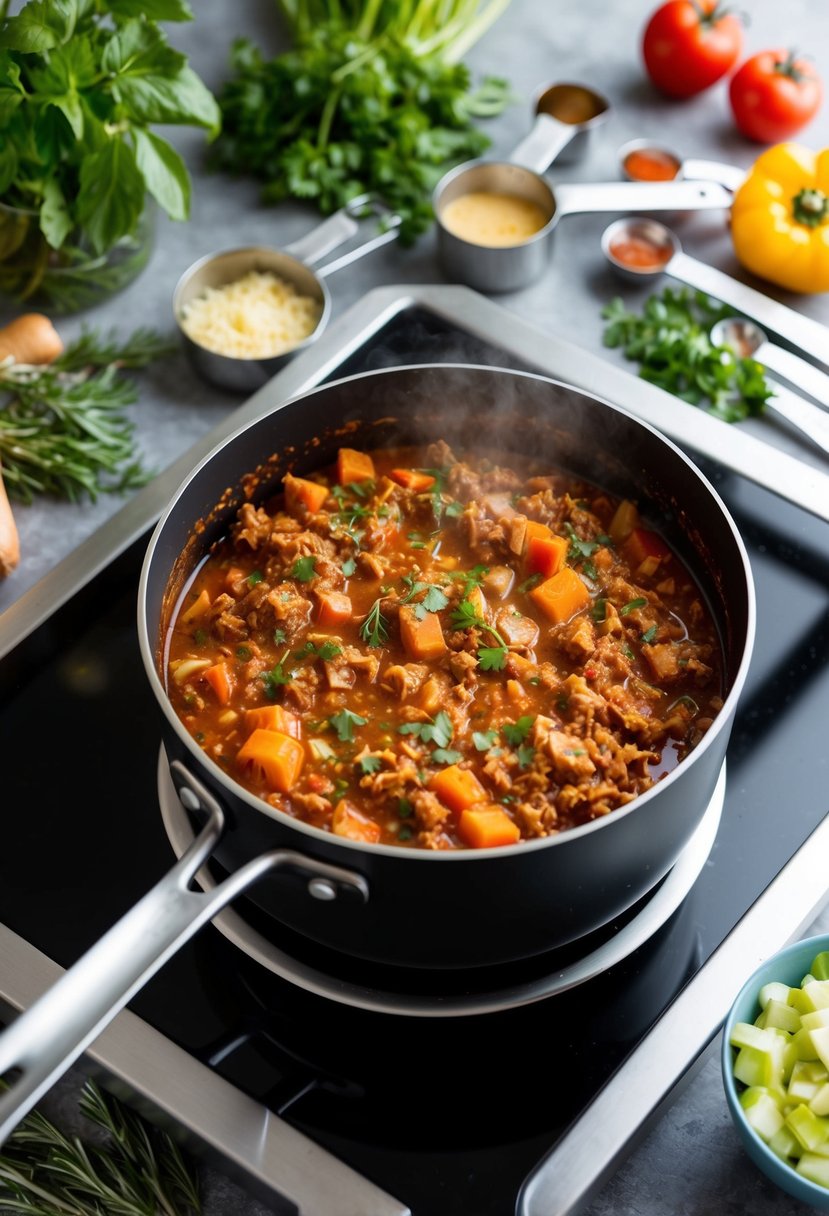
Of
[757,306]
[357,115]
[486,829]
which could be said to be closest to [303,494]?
[486,829]

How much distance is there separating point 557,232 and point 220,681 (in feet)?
7.47

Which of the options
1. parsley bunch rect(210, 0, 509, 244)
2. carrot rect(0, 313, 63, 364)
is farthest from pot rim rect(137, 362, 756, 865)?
parsley bunch rect(210, 0, 509, 244)

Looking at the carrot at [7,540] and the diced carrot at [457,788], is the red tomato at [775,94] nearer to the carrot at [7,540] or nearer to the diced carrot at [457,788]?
the carrot at [7,540]

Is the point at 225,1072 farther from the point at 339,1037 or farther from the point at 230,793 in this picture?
the point at 230,793

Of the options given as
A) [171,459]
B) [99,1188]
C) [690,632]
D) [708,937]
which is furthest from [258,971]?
[171,459]

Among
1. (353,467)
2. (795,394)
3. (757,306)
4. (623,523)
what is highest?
(353,467)

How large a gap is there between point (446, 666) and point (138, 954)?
97 cm

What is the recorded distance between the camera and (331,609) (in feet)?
8.88

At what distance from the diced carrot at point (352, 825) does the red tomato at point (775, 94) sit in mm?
3123

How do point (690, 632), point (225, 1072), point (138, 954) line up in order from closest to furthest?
point (138, 954), point (225, 1072), point (690, 632)

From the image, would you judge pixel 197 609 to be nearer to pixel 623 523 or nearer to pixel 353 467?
pixel 353 467

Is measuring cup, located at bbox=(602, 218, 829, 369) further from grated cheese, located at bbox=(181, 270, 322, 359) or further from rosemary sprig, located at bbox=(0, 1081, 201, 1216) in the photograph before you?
rosemary sprig, located at bbox=(0, 1081, 201, 1216)

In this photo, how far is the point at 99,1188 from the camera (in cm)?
240

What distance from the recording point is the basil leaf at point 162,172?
11.2ft
